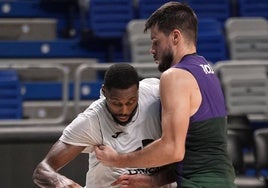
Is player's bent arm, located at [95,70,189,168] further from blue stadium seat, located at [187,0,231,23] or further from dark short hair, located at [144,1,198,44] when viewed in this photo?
blue stadium seat, located at [187,0,231,23]

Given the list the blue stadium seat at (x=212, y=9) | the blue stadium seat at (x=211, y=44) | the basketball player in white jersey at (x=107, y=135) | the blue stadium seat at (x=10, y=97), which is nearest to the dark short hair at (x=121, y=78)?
the basketball player in white jersey at (x=107, y=135)

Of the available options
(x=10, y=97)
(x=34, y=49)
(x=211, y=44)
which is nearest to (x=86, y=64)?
(x=10, y=97)

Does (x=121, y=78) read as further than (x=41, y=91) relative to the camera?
No

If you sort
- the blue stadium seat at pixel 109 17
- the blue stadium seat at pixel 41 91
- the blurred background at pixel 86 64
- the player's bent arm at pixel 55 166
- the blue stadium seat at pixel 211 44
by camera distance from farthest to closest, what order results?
the blue stadium seat at pixel 109 17
the blue stadium seat at pixel 211 44
the blue stadium seat at pixel 41 91
the blurred background at pixel 86 64
the player's bent arm at pixel 55 166

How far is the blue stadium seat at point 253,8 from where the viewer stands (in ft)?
27.7

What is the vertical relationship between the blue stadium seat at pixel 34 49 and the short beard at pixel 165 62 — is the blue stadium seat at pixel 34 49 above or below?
below

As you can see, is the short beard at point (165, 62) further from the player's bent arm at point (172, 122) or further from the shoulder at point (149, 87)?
the shoulder at point (149, 87)

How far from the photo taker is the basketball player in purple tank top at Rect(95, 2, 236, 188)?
2979mm

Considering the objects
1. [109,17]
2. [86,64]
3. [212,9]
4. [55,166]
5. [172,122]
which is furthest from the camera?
[212,9]

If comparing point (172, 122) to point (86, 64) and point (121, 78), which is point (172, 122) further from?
point (86, 64)

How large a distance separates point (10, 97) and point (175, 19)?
11.6 ft

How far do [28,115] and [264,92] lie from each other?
88.4 inches

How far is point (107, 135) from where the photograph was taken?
334cm

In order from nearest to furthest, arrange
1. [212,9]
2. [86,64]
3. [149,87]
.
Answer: [149,87] < [86,64] < [212,9]
